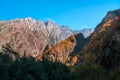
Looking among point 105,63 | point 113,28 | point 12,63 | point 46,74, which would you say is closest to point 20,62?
point 12,63

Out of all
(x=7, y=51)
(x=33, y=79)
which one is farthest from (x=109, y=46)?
(x=33, y=79)

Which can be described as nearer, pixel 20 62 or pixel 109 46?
pixel 20 62

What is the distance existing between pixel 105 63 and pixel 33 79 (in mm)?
41339

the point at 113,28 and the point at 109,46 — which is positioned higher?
the point at 113,28

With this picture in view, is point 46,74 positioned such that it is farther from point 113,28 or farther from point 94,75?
point 113,28

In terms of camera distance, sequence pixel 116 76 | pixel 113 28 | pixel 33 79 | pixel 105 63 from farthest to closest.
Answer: pixel 113 28, pixel 105 63, pixel 116 76, pixel 33 79

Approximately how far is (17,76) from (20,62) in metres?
2.03

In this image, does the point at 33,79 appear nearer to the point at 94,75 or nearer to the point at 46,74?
the point at 46,74

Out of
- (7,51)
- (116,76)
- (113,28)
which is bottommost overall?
(116,76)

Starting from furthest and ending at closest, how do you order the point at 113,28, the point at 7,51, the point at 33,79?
the point at 113,28 < the point at 7,51 < the point at 33,79

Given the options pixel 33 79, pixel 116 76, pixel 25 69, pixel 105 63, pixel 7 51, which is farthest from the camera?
pixel 105 63

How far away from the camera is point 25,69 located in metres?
24.5

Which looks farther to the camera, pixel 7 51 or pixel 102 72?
pixel 102 72

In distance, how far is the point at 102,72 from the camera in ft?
133
